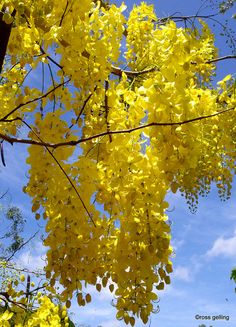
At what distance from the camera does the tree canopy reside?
5.39ft

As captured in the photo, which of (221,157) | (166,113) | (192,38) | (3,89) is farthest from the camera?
(221,157)

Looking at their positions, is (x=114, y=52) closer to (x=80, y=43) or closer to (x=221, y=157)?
(x=80, y=43)

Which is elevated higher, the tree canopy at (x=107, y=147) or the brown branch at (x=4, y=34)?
the brown branch at (x=4, y=34)

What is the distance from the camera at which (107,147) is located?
6.29 feet

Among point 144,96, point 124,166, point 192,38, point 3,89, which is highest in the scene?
point 3,89

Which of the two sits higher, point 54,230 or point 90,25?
point 90,25

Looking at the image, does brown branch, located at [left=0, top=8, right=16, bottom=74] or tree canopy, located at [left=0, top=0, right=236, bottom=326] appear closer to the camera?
tree canopy, located at [left=0, top=0, right=236, bottom=326]

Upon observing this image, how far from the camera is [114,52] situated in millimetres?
2070

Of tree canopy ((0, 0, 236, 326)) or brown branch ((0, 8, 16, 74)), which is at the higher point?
brown branch ((0, 8, 16, 74))

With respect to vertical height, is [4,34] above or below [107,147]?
above

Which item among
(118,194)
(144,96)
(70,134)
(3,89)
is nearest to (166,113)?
(144,96)

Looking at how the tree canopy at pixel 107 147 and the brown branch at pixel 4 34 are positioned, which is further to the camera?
the brown branch at pixel 4 34

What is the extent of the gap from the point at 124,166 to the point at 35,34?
2.20 ft

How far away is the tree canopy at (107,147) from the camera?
164 cm
